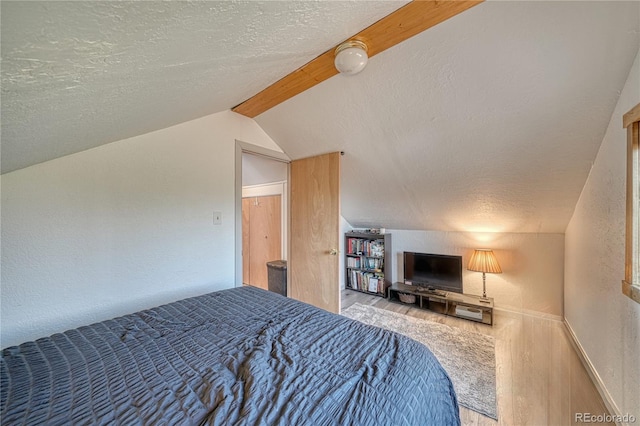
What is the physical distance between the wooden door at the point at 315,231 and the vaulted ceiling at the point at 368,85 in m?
0.25

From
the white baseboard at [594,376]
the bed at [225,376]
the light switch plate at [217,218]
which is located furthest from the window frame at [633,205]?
the light switch plate at [217,218]

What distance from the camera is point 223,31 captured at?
0.84m

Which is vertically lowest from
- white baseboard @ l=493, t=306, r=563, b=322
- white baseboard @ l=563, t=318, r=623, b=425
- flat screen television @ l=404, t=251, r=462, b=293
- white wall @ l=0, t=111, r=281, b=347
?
white baseboard @ l=493, t=306, r=563, b=322

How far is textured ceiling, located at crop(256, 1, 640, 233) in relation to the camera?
1.19 metres

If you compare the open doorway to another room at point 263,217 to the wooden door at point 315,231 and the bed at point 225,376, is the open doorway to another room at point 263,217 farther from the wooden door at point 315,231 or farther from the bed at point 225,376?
the bed at point 225,376

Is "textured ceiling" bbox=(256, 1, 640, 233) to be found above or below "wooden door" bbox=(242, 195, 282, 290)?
above

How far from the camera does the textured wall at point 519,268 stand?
2.83 m

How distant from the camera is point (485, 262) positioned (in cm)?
300

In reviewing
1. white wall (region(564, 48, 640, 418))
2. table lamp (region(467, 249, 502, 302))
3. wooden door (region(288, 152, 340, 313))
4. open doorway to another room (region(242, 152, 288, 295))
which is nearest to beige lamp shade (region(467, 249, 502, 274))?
table lamp (region(467, 249, 502, 302))

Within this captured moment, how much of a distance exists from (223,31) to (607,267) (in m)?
2.71

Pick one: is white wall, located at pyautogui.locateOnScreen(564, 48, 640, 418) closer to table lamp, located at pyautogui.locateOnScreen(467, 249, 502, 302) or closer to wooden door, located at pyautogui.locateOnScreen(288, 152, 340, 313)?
table lamp, located at pyautogui.locateOnScreen(467, 249, 502, 302)

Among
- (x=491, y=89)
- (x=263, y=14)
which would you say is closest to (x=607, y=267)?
(x=491, y=89)

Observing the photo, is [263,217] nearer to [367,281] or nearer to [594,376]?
[367,281]

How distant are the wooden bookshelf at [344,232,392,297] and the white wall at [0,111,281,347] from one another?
7.79 ft
